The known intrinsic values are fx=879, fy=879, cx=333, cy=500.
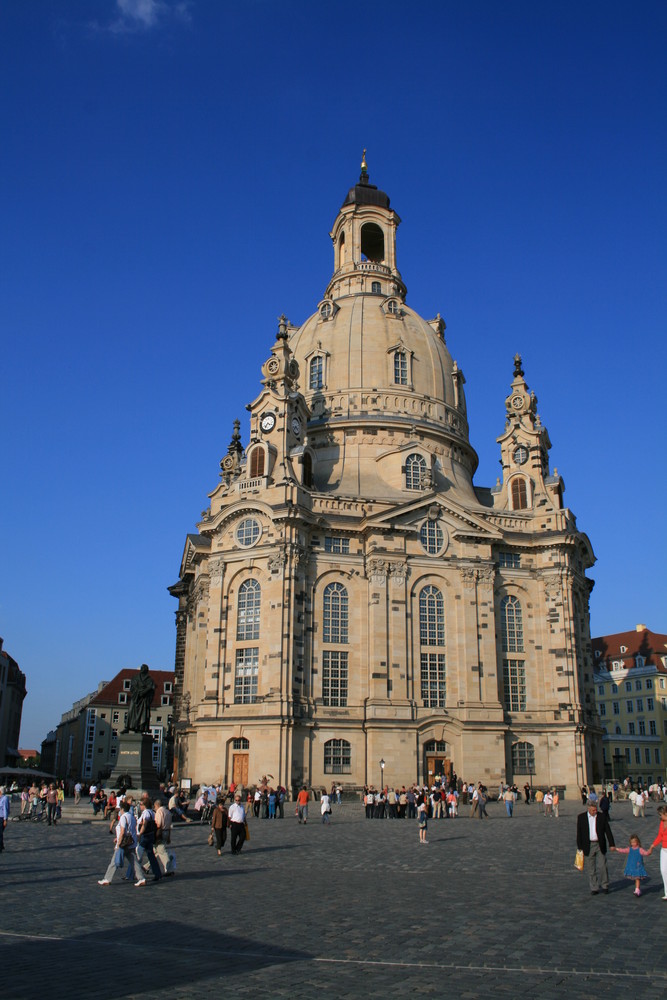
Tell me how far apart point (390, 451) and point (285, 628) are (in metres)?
16.9

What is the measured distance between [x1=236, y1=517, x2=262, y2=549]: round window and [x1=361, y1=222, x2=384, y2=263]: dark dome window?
34.6m

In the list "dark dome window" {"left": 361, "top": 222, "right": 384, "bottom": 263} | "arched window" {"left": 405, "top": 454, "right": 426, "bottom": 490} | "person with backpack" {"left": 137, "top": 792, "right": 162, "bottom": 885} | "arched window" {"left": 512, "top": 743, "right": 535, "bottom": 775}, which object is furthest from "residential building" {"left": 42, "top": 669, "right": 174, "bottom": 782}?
"person with backpack" {"left": 137, "top": 792, "right": 162, "bottom": 885}

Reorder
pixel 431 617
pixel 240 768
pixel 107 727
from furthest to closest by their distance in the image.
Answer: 1. pixel 107 727
2. pixel 431 617
3. pixel 240 768

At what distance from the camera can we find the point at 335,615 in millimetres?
54906

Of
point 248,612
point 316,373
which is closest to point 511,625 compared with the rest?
point 248,612

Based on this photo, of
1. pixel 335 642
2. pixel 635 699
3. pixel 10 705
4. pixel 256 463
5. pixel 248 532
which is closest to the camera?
pixel 335 642

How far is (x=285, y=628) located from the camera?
2053 inches

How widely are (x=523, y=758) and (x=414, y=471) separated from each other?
2053 centimetres

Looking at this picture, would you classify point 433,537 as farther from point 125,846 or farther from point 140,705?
point 125,846

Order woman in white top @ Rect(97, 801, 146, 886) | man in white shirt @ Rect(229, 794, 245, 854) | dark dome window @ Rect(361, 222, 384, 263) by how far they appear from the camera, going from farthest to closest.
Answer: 1. dark dome window @ Rect(361, 222, 384, 263)
2. man in white shirt @ Rect(229, 794, 245, 854)
3. woman in white top @ Rect(97, 801, 146, 886)

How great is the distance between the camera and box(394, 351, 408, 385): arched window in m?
66.6

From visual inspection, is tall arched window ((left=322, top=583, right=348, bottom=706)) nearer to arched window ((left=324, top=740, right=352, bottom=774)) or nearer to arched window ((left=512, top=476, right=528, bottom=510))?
arched window ((left=324, top=740, right=352, bottom=774))

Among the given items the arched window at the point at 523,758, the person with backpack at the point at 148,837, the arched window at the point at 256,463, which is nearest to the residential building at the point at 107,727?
the arched window at the point at 256,463

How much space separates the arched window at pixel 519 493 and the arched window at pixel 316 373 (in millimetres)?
16368
